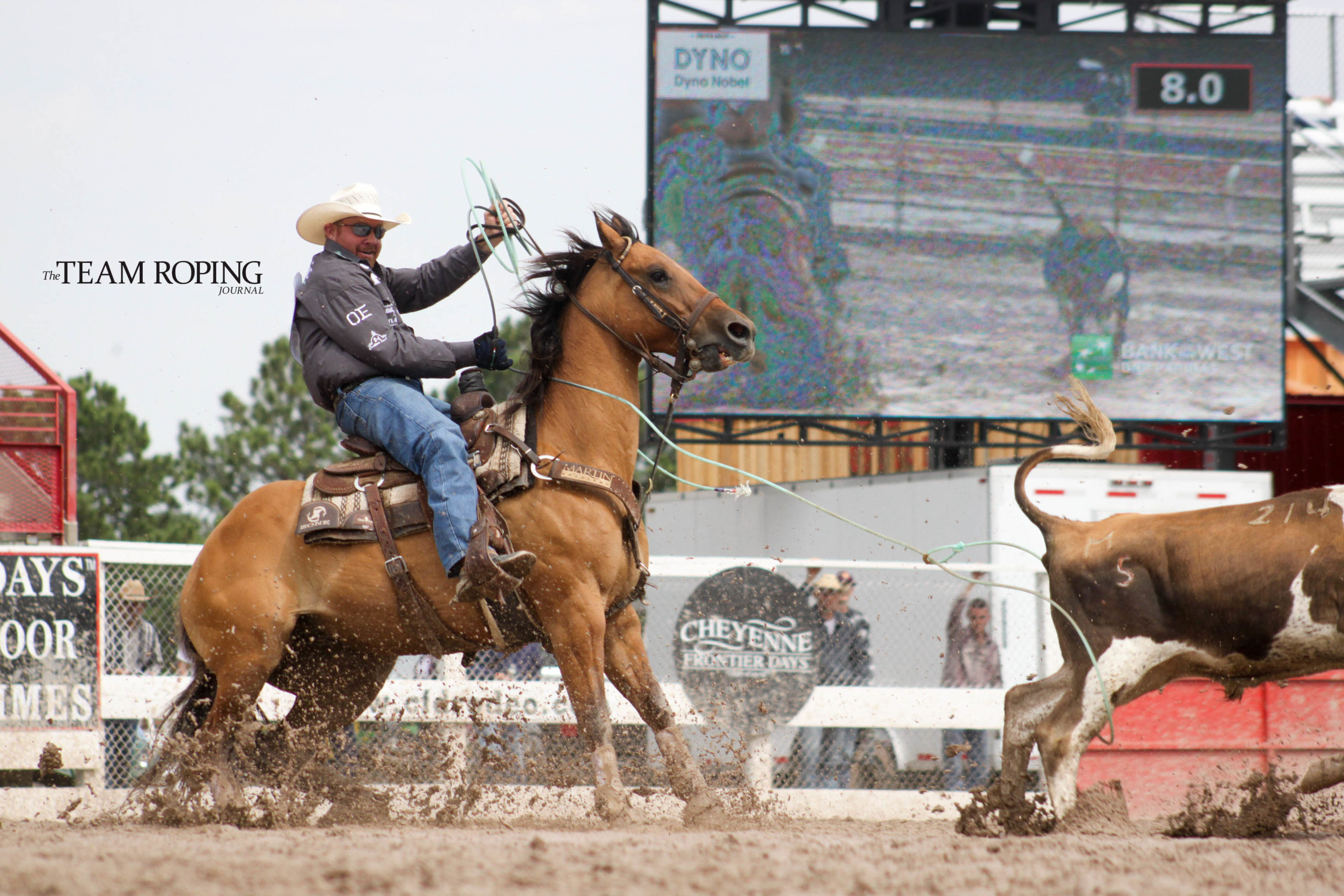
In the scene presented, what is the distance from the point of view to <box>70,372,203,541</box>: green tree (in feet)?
99.0

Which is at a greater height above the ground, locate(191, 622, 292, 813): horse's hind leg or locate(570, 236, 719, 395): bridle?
locate(570, 236, 719, 395): bridle

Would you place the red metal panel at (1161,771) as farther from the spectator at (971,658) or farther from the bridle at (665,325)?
the bridle at (665,325)

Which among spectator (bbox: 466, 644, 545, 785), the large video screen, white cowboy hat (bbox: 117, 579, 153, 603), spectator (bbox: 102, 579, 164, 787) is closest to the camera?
spectator (bbox: 466, 644, 545, 785)

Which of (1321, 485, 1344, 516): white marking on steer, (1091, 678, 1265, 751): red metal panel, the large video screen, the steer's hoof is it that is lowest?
(1091, 678, 1265, 751): red metal panel

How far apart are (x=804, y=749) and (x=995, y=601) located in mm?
1441

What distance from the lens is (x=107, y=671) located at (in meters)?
6.98

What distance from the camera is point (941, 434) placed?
12266 millimetres

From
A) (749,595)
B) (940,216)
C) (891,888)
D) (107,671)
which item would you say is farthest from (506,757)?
(940,216)

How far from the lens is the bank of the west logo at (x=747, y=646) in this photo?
7.28 m

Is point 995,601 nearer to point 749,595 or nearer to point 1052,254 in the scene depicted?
point 749,595

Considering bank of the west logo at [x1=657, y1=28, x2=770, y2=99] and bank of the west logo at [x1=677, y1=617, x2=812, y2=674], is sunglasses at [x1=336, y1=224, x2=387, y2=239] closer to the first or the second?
bank of the west logo at [x1=677, y1=617, x2=812, y2=674]

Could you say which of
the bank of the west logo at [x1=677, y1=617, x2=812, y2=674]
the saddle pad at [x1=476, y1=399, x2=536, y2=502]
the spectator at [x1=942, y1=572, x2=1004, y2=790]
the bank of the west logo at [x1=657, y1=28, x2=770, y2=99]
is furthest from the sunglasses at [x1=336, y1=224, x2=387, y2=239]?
the bank of the west logo at [x1=657, y1=28, x2=770, y2=99]

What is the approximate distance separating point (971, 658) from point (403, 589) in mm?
3900

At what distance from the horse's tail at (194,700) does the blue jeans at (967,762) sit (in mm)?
4002
